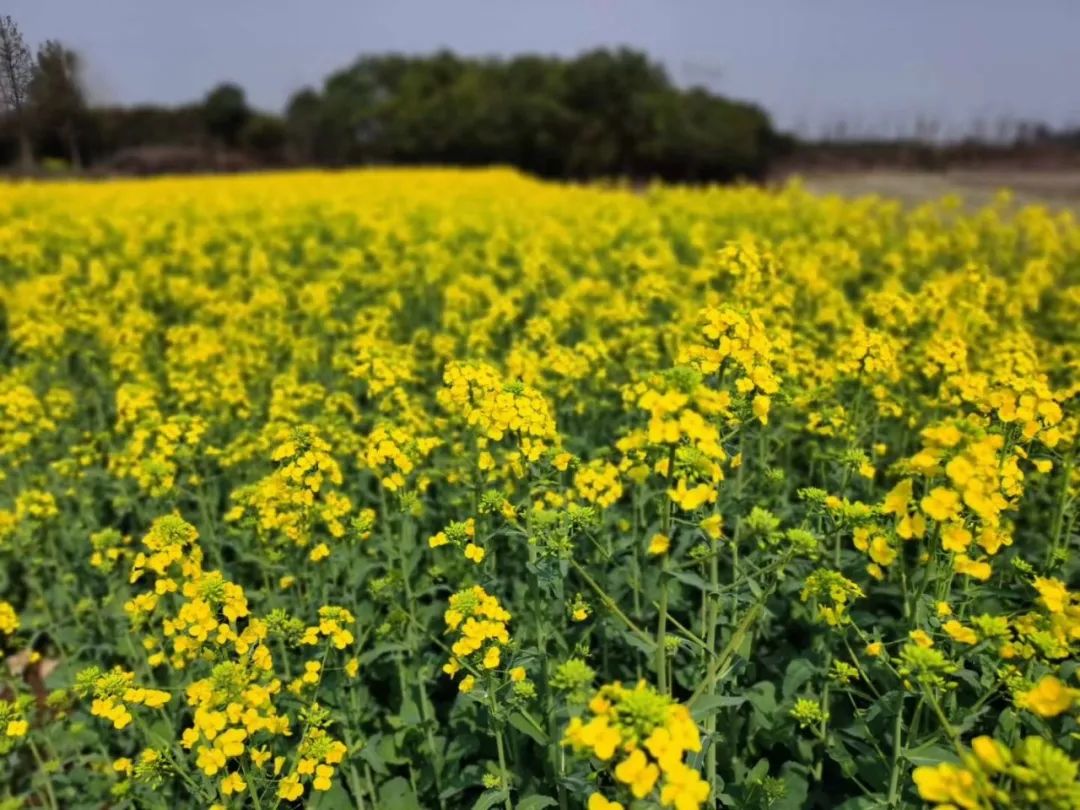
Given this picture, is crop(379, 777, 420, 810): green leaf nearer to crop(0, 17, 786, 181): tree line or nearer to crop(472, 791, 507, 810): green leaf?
crop(472, 791, 507, 810): green leaf

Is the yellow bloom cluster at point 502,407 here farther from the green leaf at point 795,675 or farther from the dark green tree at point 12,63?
the dark green tree at point 12,63

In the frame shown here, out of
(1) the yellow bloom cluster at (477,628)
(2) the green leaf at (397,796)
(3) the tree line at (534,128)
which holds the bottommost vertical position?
(2) the green leaf at (397,796)

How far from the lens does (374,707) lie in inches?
151

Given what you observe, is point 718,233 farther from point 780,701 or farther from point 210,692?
point 210,692

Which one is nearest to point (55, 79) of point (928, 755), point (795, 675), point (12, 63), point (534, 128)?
point (12, 63)

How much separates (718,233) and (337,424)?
7.45 metres

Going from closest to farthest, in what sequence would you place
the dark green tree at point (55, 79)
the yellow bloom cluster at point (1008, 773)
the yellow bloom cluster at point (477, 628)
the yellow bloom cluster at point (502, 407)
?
1. the yellow bloom cluster at point (1008, 773)
2. the yellow bloom cluster at point (477, 628)
3. the yellow bloom cluster at point (502, 407)
4. the dark green tree at point (55, 79)

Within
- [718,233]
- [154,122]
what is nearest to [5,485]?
[718,233]

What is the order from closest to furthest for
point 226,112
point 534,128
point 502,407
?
1. point 502,407
2. point 534,128
3. point 226,112

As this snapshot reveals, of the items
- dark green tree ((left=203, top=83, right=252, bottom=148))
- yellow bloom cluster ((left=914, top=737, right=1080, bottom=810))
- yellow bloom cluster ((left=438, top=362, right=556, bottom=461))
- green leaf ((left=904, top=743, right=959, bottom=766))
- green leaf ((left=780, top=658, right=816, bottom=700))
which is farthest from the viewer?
dark green tree ((left=203, top=83, right=252, bottom=148))

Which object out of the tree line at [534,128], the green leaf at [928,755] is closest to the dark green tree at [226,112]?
the tree line at [534,128]

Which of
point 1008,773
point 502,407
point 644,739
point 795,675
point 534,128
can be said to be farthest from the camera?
point 534,128

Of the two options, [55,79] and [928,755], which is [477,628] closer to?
[928,755]

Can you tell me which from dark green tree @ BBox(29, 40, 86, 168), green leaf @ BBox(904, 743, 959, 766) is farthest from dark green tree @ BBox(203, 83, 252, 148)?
green leaf @ BBox(904, 743, 959, 766)
